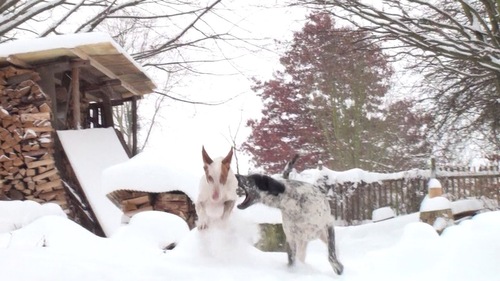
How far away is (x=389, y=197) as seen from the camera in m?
14.6

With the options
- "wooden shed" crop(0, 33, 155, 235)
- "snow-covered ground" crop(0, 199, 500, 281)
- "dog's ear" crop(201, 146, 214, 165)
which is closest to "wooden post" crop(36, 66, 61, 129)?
"wooden shed" crop(0, 33, 155, 235)

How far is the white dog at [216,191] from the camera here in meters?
3.89

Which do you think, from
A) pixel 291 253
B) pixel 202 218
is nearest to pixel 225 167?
pixel 202 218

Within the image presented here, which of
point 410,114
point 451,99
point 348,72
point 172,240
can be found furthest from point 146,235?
point 348,72

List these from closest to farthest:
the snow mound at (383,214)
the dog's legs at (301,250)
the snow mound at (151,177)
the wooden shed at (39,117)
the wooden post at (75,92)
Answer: the dog's legs at (301,250), the snow mound at (151,177), the wooden shed at (39,117), the wooden post at (75,92), the snow mound at (383,214)

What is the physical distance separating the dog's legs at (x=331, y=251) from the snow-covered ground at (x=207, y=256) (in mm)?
62

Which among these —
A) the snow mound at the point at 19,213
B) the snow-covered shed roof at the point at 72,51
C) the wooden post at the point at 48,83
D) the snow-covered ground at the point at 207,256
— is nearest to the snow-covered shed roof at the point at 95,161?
the wooden post at the point at 48,83

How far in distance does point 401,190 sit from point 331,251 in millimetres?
10902

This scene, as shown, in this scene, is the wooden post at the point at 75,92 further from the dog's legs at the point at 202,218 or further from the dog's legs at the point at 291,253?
the dog's legs at the point at 291,253

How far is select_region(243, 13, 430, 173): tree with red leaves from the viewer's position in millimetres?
18250

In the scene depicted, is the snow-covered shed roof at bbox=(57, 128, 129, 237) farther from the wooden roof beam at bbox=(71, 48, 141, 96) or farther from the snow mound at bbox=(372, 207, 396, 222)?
the snow mound at bbox=(372, 207, 396, 222)

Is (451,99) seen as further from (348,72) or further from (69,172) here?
(69,172)

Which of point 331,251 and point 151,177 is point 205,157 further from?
point 151,177

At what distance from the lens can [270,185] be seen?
13.2 ft
